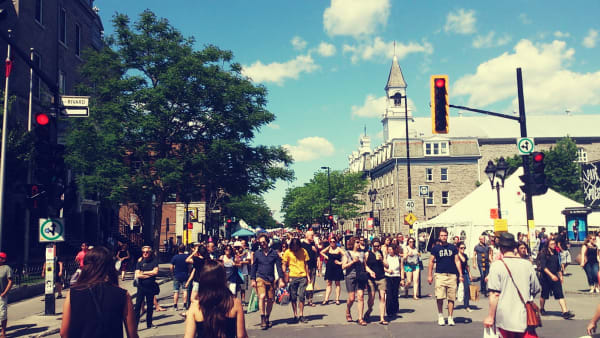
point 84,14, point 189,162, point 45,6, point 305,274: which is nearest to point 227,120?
point 189,162

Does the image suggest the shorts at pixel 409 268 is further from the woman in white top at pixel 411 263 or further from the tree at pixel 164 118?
the tree at pixel 164 118

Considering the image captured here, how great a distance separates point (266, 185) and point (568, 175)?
1791 inches

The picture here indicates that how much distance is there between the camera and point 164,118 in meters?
27.3

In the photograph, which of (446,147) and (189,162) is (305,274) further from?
(446,147)

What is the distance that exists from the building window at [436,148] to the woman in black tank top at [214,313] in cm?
7237

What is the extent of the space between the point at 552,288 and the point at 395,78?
100340 millimetres

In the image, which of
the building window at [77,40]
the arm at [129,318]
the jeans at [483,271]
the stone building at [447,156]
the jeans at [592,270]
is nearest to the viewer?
the arm at [129,318]

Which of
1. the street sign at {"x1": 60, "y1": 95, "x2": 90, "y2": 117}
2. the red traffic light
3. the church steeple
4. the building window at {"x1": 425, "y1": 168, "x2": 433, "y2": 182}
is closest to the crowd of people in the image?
the red traffic light

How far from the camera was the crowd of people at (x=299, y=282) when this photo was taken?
420 cm

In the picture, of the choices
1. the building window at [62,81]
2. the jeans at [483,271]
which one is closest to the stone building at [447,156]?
the building window at [62,81]

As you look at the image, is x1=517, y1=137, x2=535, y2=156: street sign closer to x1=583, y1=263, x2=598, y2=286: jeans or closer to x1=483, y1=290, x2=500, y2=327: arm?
x1=583, y1=263, x2=598, y2=286: jeans

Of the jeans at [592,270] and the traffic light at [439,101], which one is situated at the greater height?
the traffic light at [439,101]

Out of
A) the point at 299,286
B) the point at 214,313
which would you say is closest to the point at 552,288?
the point at 299,286

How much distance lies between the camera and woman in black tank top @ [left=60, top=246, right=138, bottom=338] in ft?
13.4
